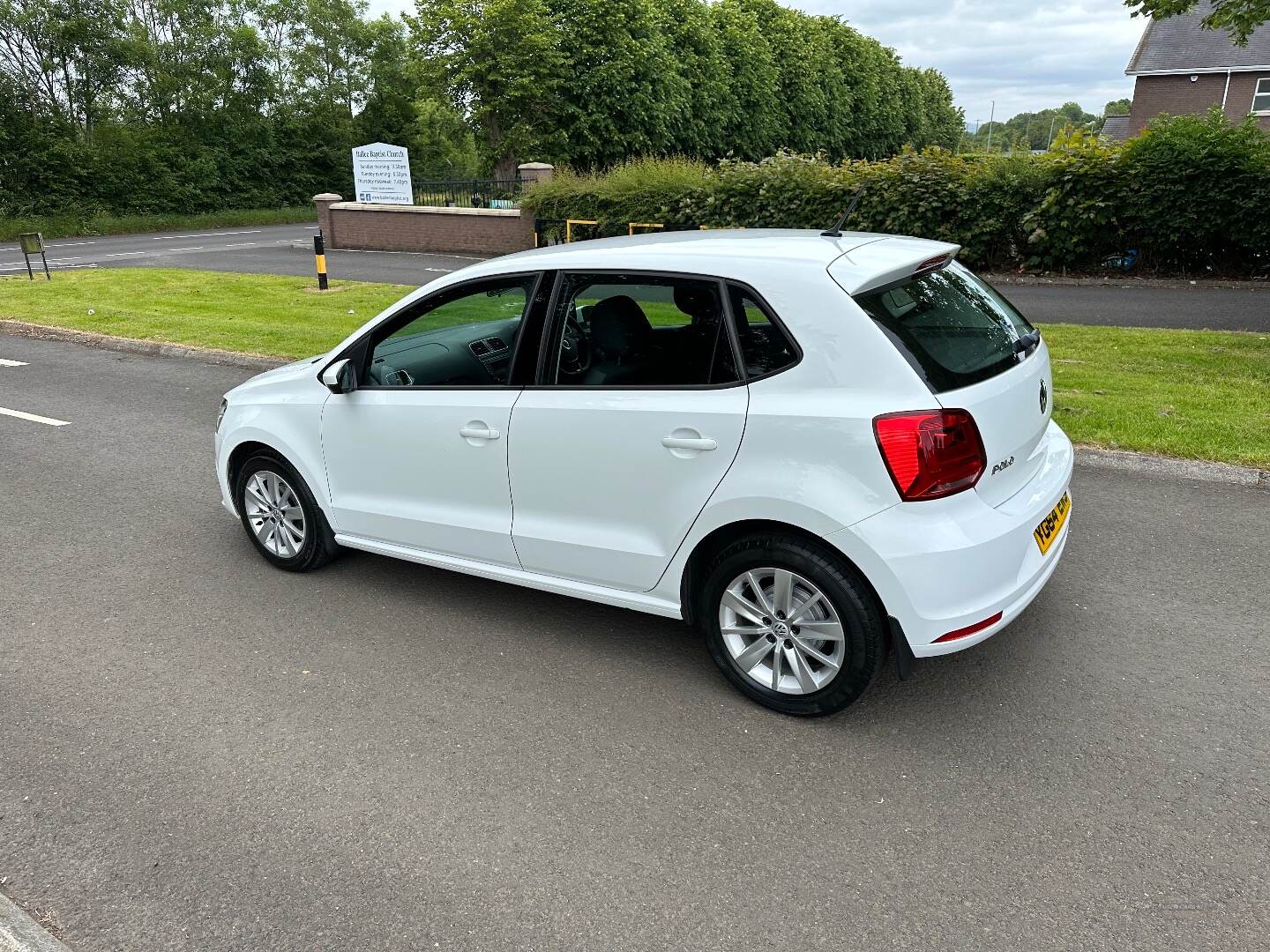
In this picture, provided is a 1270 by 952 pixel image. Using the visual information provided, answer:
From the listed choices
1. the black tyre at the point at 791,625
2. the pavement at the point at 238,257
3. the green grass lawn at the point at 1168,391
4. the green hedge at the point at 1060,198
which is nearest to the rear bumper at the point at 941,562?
the black tyre at the point at 791,625

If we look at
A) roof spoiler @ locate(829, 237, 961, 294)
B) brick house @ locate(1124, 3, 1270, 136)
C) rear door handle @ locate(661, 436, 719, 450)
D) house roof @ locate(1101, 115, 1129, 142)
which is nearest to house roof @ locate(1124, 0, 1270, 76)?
brick house @ locate(1124, 3, 1270, 136)

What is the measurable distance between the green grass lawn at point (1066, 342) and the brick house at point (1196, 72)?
113 feet

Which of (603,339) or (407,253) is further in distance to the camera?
(407,253)

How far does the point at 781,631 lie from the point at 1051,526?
3.74ft

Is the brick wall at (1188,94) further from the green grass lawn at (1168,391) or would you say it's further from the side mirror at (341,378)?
the side mirror at (341,378)

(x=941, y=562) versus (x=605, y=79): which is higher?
(x=605, y=79)

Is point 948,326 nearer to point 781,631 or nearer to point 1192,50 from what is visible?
point 781,631

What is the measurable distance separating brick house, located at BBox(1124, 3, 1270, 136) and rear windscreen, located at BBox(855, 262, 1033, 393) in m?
41.2

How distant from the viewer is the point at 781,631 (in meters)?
3.56

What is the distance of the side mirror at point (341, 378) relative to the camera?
15.0 ft

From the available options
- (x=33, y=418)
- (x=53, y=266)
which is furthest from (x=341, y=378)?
(x=53, y=266)

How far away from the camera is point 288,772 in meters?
3.42

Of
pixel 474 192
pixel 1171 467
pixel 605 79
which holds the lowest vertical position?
pixel 1171 467

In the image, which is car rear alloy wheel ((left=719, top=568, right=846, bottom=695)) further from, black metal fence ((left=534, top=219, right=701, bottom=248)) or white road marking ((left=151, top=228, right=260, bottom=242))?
white road marking ((left=151, top=228, right=260, bottom=242))
